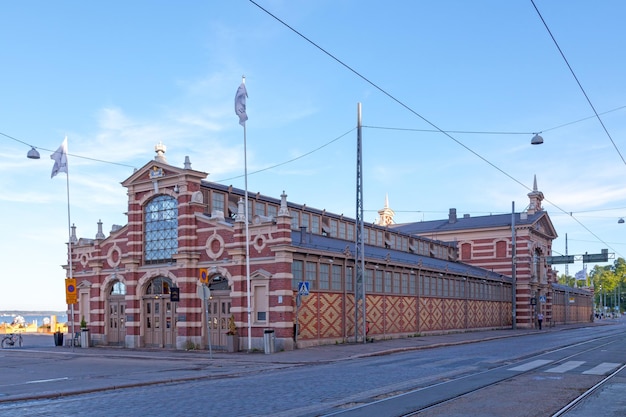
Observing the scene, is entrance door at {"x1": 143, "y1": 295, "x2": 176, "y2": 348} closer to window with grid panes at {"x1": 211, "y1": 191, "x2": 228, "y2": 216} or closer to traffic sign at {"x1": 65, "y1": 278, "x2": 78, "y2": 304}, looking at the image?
traffic sign at {"x1": 65, "y1": 278, "x2": 78, "y2": 304}

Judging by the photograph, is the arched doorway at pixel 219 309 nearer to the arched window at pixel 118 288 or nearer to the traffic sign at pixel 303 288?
the traffic sign at pixel 303 288

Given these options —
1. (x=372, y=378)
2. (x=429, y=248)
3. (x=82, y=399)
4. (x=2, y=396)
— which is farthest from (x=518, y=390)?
(x=429, y=248)

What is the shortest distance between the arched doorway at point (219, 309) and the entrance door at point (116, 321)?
7.30 metres

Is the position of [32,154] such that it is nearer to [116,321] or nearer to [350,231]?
[116,321]

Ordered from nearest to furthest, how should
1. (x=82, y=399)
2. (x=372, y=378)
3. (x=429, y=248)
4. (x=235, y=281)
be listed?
(x=82, y=399), (x=372, y=378), (x=235, y=281), (x=429, y=248)

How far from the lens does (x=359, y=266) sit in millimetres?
38188

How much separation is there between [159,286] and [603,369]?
24.2m

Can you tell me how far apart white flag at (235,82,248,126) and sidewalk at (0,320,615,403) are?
11496mm

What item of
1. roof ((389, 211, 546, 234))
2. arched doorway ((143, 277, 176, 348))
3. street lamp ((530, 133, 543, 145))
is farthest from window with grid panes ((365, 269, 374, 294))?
roof ((389, 211, 546, 234))

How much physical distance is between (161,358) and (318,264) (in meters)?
9.73

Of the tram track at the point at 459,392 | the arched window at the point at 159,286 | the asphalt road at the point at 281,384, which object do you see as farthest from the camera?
the arched window at the point at 159,286

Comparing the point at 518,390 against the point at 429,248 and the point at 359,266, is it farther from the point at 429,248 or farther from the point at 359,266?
the point at 429,248

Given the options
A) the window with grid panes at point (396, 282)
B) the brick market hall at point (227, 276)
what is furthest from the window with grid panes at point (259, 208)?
the window with grid panes at point (396, 282)

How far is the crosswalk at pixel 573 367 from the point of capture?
67.8ft
